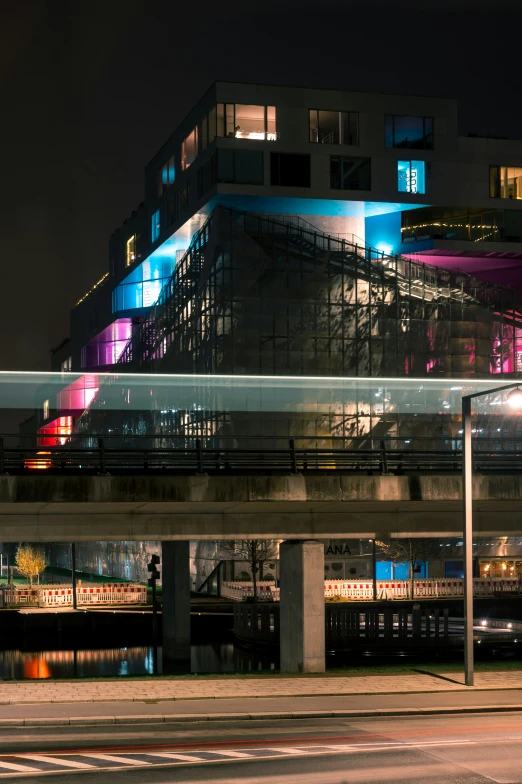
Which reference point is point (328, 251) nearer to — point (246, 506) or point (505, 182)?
point (505, 182)

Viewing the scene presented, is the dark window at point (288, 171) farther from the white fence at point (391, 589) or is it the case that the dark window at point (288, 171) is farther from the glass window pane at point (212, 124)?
the white fence at point (391, 589)

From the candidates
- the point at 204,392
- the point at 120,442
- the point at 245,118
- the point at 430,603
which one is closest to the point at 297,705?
the point at 430,603

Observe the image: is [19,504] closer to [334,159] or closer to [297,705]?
[297,705]

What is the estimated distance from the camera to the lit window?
83.5 m

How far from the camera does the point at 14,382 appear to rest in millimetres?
44219

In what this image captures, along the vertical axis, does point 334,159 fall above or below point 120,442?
above

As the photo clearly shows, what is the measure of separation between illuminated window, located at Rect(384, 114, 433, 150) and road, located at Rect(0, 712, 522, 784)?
2289 inches

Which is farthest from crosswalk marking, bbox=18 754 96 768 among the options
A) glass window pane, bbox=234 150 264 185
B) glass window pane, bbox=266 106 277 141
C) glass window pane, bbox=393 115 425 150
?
glass window pane, bbox=393 115 425 150

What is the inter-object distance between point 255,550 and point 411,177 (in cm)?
2962

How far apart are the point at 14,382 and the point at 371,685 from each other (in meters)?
23.7

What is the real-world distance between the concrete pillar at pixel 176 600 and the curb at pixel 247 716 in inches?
790

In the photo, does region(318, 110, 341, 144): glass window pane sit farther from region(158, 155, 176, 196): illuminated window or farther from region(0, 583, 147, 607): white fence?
region(0, 583, 147, 607): white fence

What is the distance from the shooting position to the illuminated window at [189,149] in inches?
2953

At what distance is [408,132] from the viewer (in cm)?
7494
